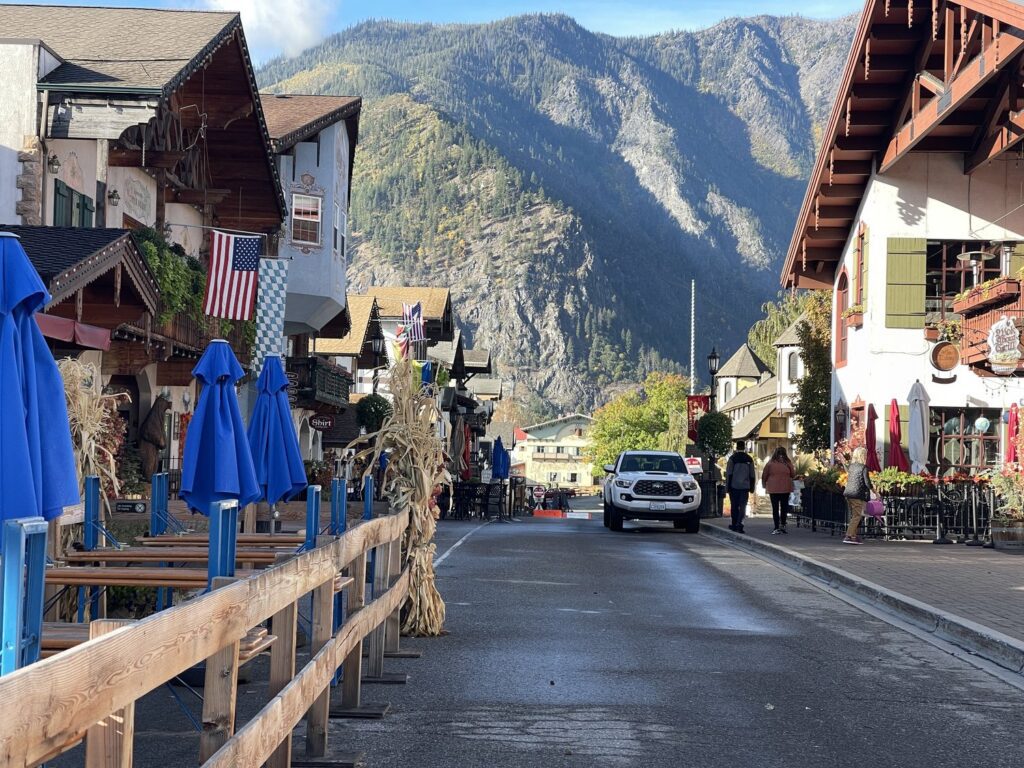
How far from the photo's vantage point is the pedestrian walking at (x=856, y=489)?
24.3 meters

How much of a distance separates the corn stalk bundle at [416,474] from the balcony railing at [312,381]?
102 ft

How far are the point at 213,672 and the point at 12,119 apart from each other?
709 inches

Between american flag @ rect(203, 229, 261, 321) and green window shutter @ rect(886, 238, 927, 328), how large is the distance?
47.2 ft

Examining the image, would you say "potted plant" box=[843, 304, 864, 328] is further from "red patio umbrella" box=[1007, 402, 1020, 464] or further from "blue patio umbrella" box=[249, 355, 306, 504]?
"blue patio umbrella" box=[249, 355, 306, 504]

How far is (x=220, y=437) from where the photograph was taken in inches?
424

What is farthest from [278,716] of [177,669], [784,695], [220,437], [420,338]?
[420,338]

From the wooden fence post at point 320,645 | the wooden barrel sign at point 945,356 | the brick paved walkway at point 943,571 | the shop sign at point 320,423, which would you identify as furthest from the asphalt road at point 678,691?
the shop sign at point 320,423

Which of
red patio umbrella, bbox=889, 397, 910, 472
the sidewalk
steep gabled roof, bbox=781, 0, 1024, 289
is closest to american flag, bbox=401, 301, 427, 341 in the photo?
steep gabled roof, bbox=781, 0, 1024, 289

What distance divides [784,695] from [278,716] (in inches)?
185

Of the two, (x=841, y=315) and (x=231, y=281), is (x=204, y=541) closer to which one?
(x=231, y=281)

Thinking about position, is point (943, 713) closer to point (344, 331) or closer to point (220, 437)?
point (220, 437)

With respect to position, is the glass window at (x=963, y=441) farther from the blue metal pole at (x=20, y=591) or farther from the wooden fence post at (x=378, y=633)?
the blue metal pole at (x=20, y=591)

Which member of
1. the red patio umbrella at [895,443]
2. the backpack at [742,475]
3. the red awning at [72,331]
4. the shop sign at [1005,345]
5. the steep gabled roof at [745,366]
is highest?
the steep gabled roof at [745,366]

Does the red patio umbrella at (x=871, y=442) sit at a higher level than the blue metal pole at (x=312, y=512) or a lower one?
higher
